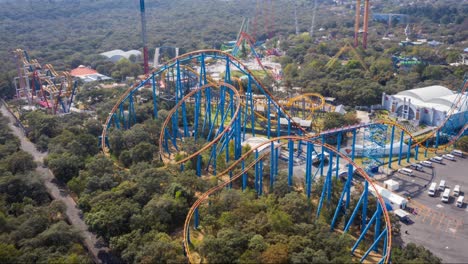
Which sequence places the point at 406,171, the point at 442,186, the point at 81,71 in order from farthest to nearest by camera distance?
the point at 81,71
the point at 406,171
the point at 442,186

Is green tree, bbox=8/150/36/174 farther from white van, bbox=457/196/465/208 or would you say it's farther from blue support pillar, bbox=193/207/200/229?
white van, bbox=457/196/465/208

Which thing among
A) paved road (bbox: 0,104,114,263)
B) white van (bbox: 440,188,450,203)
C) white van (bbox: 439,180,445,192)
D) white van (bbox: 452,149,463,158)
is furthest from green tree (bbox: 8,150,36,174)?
white van (bbox: 452,149,463,158)

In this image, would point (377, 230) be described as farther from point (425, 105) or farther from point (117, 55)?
point (117, 55)

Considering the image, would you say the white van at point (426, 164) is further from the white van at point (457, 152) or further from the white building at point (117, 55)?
the white building at point (117, 55)

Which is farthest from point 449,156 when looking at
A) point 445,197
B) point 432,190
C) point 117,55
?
point 117,55

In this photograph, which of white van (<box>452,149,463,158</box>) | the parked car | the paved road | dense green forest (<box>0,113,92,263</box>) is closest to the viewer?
dense green forest (<box>0,113,92,263</box>)

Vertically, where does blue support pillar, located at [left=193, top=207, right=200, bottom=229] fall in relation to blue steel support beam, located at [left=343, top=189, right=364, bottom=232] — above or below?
below

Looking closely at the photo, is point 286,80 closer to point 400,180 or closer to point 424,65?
point 424,65
